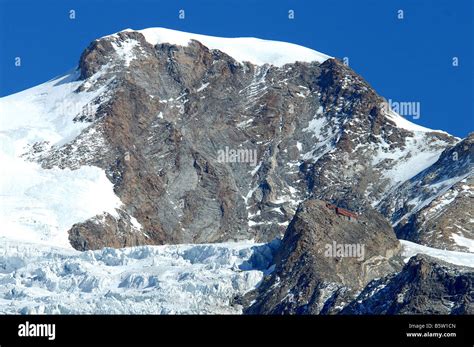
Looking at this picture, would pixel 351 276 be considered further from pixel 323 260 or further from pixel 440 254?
pixel 440 254

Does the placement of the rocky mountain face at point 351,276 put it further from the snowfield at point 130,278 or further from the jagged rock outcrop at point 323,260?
the snowfield at point 130,278

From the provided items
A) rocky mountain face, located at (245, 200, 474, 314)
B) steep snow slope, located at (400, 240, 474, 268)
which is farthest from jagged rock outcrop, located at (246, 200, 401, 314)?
steep snow slope, located at (400, 240, 474, 268)

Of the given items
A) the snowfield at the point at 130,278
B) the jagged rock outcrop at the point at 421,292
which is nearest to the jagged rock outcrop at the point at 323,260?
the snowfield at the point at 130,278

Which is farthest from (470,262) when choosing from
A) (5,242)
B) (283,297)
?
(5,242)

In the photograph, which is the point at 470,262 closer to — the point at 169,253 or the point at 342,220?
the point at 342,220

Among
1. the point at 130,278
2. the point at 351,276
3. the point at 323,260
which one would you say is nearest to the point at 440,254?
the point at 351,276
